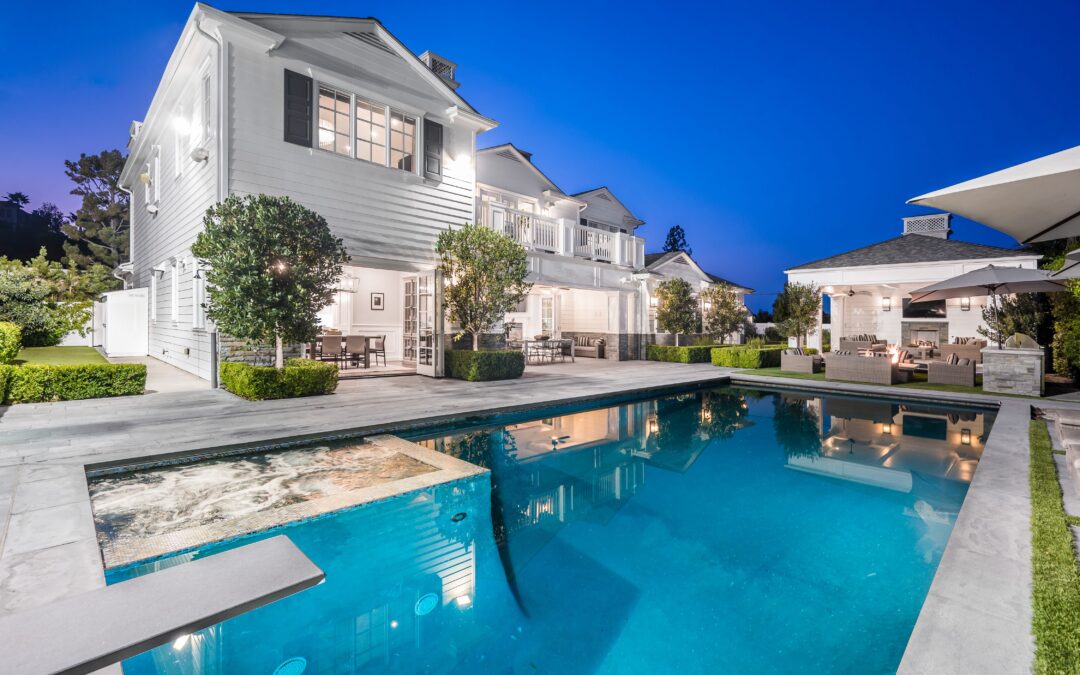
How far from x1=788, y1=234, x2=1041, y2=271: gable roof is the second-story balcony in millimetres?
6443

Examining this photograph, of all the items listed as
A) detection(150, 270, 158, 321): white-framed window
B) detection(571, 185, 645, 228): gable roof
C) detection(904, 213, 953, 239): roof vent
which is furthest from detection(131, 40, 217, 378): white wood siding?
detection(904, 213, 953, 239): roof vent

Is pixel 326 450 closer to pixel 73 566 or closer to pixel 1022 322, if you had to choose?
pixel 73 566

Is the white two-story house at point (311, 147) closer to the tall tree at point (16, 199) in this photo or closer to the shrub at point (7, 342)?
the shrub at point (7, 342)

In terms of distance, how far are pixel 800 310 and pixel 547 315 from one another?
8.65m

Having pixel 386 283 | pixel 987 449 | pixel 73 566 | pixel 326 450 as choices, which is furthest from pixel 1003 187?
pixel 386 283

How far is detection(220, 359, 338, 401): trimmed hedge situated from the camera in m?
7.72

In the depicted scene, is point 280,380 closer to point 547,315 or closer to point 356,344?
point 356,344

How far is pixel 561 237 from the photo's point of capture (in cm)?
1473

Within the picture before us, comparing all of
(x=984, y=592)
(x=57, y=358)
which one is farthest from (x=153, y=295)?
(x=984, y=592)

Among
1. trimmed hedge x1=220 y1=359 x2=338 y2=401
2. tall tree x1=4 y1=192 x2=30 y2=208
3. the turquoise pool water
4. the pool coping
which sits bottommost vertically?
the turquoise pool water

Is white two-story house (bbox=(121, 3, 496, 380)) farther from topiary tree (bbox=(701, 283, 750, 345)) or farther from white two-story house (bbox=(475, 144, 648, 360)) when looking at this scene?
topiary tree (bbox=(701, 283, 750, 345))

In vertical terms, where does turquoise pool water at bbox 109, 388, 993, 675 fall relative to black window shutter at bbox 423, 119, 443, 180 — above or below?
below

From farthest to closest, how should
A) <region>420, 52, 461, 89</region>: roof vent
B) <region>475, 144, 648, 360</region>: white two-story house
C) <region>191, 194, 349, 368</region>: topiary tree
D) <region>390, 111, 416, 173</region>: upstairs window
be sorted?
<region>475, 144, 648, 360</region>: white two-story house, <region>420, 52, 461, 89</region>: roof vent, <region>390, 111, 416, 173</region>: upstairs window, <region>191, 194, 349, 368</region>: topiary tree

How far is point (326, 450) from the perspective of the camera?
537 cm
